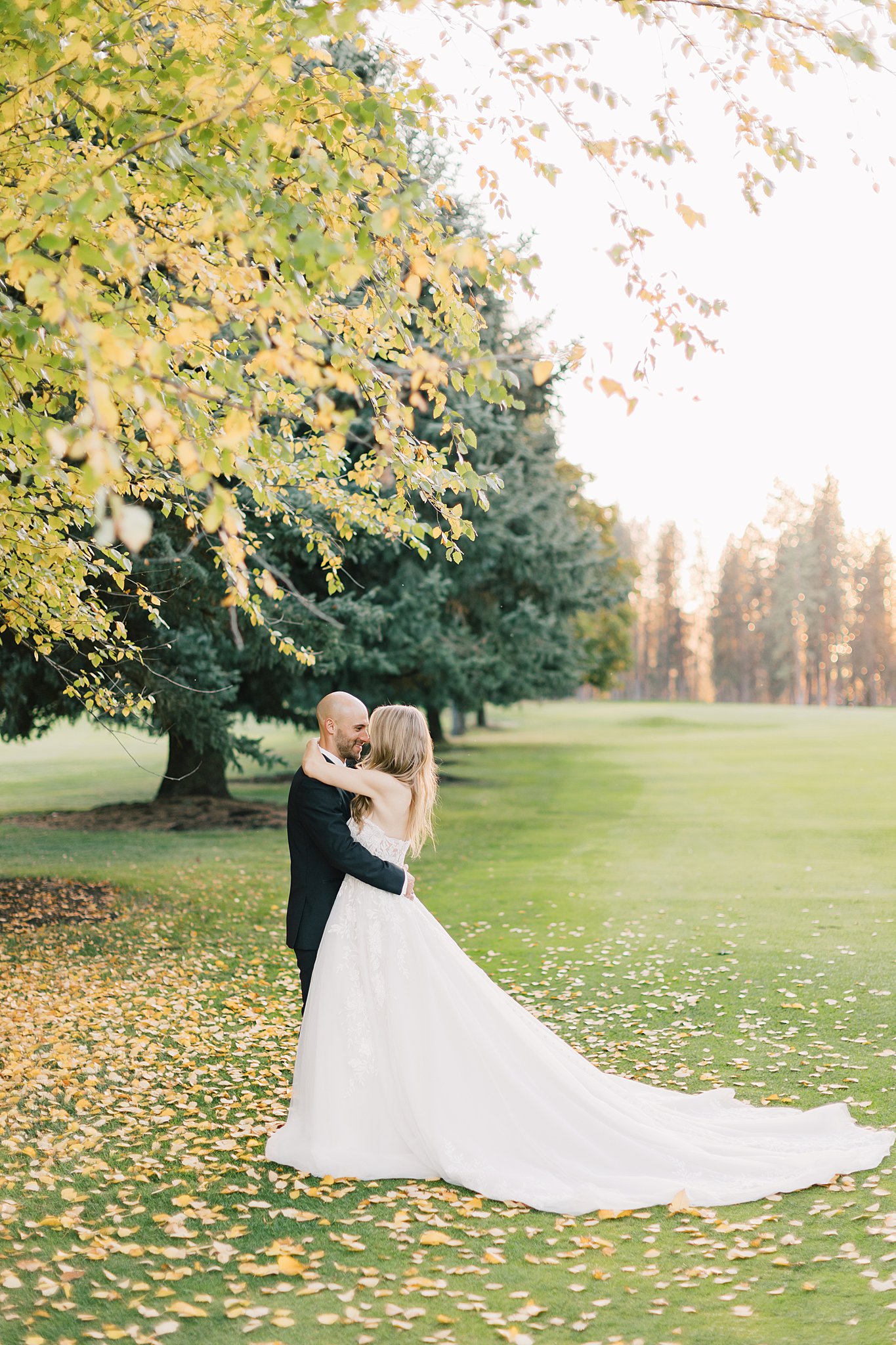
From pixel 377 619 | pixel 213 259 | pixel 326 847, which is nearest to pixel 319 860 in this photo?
pixel 326 847

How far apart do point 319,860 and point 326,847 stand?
9.2 inches

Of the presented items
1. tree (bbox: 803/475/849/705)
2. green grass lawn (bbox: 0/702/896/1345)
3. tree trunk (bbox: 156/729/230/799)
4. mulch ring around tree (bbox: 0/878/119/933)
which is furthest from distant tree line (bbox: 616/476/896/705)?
mulch ring around tree (bbox: 0/878/119/933)

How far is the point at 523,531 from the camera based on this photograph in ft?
86.7

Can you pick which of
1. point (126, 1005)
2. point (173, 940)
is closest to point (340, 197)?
point (126, 1005)

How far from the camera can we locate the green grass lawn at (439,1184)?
4633 mm

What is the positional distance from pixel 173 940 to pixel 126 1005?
262 cm

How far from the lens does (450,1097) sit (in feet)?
19.7

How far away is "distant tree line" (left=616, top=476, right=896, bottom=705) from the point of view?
91.4 metres

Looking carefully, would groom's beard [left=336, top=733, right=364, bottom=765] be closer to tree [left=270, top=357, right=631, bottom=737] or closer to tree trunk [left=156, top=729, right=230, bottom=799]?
tree [left=270, top=357, right=631, bottom=737]

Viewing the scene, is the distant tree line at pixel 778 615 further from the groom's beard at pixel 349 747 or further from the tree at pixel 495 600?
the groom's beard at pixel 349 747

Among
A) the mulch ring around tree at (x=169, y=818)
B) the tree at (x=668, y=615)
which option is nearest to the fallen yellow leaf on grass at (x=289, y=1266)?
the mulch ring around tree at (x=169, y=818)

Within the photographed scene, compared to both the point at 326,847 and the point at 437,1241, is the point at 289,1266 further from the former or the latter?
the point at 326,847

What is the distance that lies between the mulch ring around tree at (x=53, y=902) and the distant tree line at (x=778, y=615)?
74.3m

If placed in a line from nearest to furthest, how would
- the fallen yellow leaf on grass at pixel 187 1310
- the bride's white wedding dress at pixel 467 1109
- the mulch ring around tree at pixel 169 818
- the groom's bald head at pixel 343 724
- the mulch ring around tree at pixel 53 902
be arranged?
A: the fallen yellow leaf on grass at pixel 187 1310 < the bride's white wedding dress at pixel 467 1109 < the groom's bald head at pixel 343 724 < the mulch ring around tree at pixel 53 902 < the mulch ring around tree at pixel 169 818
